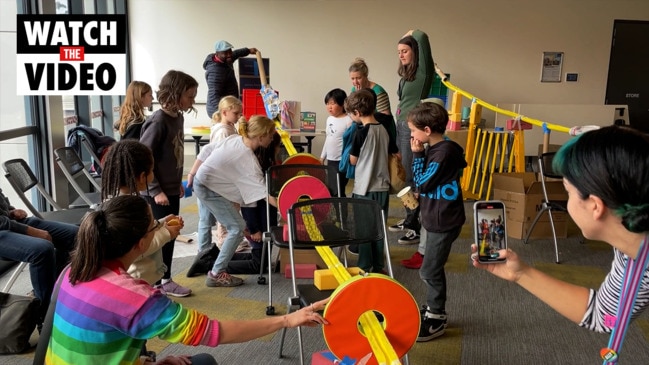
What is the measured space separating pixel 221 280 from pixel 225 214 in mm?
479

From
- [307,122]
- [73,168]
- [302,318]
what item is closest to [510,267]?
[302,318]

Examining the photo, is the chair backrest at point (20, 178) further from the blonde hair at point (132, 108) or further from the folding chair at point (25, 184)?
the blonde hair at point (132, 108)

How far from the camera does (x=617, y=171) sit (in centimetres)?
110

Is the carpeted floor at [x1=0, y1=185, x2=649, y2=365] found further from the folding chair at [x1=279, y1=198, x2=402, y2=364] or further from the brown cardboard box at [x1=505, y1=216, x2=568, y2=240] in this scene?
the folding chair at [x1=279, y1=198, x2=402, y2=364]

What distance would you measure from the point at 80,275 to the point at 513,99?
791 centimetres

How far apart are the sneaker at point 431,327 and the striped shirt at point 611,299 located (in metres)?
1.57

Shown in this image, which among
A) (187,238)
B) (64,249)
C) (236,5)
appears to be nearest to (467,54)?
(236,5)

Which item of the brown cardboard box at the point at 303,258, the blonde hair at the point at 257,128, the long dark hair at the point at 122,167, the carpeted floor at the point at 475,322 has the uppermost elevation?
the blonde hair at the point at 257,128

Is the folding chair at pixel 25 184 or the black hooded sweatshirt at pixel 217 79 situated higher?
the black hooded sweatshirt at pixel 217 79

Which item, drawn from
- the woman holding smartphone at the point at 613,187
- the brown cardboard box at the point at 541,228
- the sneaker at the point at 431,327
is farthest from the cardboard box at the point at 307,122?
the woman holding smartphone at the point at 613,187

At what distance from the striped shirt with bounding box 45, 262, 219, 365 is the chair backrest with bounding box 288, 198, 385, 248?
1065 mm

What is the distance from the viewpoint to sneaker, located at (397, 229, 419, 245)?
478 cm

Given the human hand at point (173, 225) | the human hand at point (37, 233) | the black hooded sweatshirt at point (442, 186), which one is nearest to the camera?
the human hand at point (173, 225)

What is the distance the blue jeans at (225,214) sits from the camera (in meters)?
3.64
